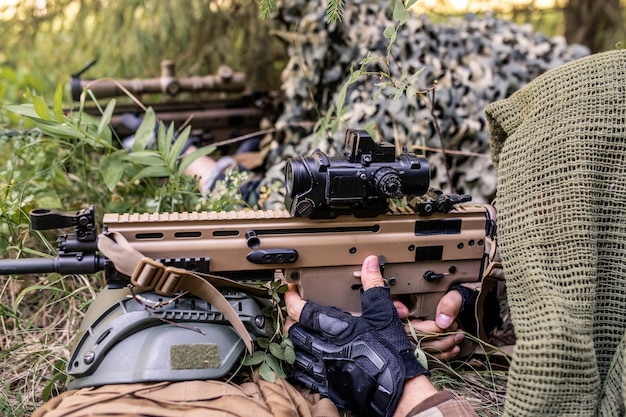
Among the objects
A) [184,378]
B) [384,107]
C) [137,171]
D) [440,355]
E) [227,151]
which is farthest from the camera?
[227,151]

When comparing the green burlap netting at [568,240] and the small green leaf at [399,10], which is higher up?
the small green leaf at [399,10]

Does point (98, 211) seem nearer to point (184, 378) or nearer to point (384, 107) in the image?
point (184, 378)

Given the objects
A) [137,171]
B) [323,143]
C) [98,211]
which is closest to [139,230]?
[137,171]

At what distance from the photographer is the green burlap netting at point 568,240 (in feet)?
5.93

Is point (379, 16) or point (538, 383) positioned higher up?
point (379, 16)

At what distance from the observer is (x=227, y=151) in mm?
4344

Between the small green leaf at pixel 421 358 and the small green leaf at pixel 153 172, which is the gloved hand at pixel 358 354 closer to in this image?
the small green leaf at pixel 421 358

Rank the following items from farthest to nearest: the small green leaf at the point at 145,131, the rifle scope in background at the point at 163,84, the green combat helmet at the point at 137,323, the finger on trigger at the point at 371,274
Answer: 1. the rifle scope in background at the point at 163,84
2. the small green leaf at the point at 145,131
3. the finger on trigger at the point at 371,274
4. the green combat helmet at the point at 137,323

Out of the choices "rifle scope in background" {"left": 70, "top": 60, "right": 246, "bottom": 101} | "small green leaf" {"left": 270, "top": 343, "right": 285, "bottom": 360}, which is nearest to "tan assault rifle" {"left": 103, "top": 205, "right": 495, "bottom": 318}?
"small green leaf" {"left": 270, "top": 343, "right": 285, "bottom": 360}

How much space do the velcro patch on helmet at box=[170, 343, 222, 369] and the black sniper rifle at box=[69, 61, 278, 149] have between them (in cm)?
202

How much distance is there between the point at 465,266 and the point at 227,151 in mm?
2428

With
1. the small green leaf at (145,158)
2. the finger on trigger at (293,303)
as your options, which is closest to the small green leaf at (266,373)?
the finger on trigger at (293,303)

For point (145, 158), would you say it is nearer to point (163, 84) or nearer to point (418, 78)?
point (163, 84)

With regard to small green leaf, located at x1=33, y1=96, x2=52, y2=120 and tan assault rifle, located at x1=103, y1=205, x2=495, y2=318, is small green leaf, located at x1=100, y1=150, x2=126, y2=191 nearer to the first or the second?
small green leaf, located at x1=33, y1=96, x2=52, y2=120
